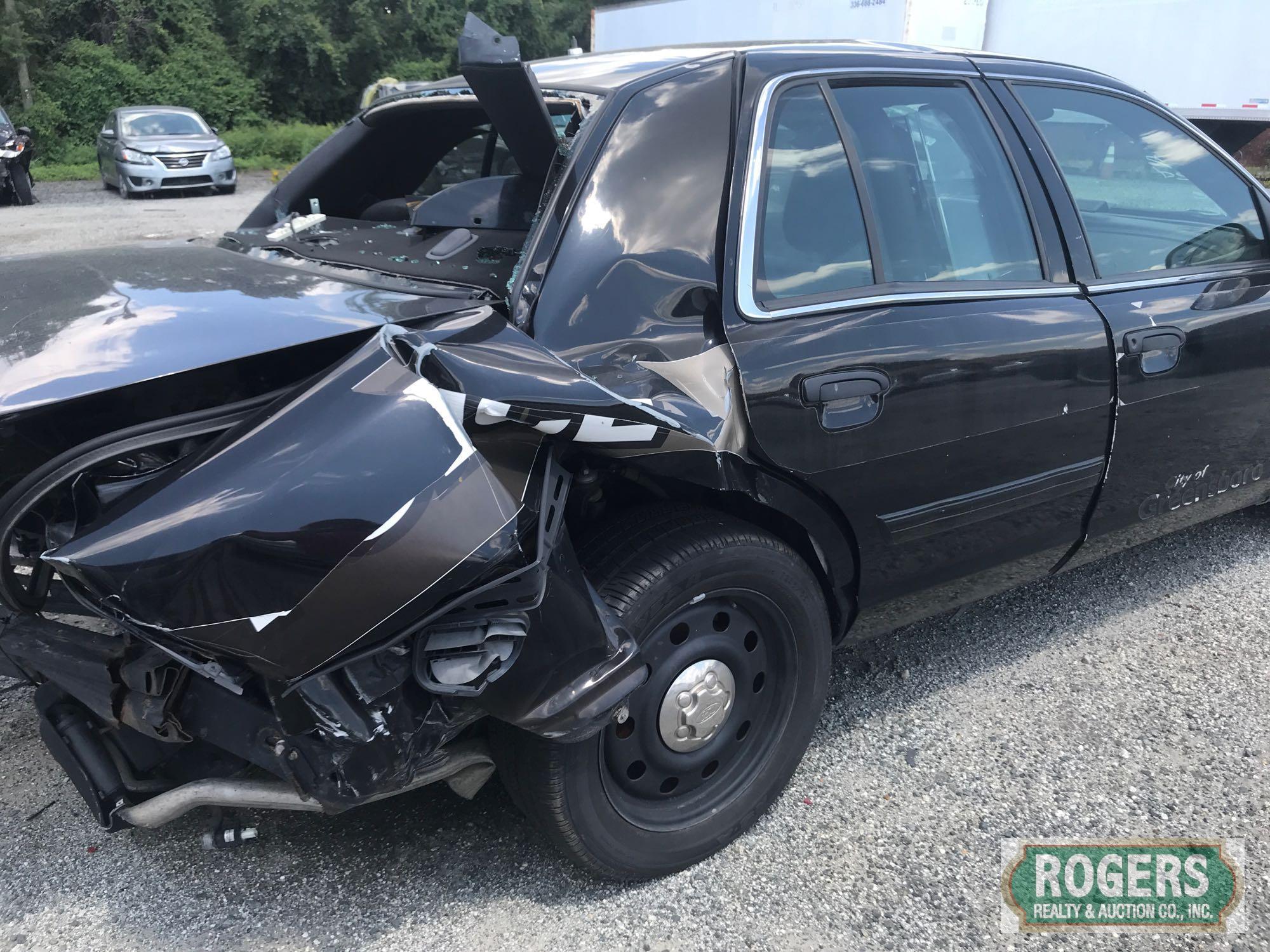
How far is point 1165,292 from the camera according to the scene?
116 inches

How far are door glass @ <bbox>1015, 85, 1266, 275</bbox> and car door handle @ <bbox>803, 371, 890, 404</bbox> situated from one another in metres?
1.01

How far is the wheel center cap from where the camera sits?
2246 mm

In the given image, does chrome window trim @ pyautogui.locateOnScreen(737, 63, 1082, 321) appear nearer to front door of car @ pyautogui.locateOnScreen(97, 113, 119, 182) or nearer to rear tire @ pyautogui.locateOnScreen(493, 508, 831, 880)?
rear tire @ pyautogui.locateOnScreen(493, 508, 831, 880)

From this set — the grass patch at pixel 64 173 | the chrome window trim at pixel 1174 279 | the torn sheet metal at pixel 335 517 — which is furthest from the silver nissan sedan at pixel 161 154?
the torn sheet metal at pixel 335 517

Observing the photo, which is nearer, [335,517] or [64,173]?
[335,517]

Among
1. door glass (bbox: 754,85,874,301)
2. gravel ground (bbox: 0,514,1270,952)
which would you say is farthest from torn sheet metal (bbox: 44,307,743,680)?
gravel ground (bbox: 0,514,1270,952)

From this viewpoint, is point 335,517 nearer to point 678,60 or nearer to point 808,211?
point 808,211

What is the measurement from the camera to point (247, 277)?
7.62 feet

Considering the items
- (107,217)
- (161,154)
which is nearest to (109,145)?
(161,154)

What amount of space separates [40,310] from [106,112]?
90.7 feet

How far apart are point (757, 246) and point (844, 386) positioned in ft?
1.19

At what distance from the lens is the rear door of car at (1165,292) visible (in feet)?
9.38

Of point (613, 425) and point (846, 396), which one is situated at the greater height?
point (613, 425)

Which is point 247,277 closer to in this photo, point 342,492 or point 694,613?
point 342,492
